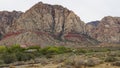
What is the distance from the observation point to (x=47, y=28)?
177375 millimetres

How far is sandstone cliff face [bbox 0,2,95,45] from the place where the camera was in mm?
154462

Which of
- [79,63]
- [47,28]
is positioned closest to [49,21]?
[47,28]

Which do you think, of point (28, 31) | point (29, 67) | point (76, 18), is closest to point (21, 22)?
point (28, 31)

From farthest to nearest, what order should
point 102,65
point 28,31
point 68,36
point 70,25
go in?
point 70,25 < point 68,36 < point 28,31 < point 102,65

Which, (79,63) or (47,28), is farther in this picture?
(47,28)

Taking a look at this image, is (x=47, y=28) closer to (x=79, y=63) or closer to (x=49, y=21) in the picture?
(x=49, y=21)

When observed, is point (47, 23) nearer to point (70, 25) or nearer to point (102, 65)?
point (70, 25)

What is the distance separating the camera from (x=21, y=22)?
180750 mm

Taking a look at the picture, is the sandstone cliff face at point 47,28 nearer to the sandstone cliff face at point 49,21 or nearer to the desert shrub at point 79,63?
the sandstone cliff face at point 49,21

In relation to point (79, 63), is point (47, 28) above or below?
below

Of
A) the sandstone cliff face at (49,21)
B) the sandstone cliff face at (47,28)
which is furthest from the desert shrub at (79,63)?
the sandstone cliff face at (49,21)

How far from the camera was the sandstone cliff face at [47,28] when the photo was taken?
154462 millimetres

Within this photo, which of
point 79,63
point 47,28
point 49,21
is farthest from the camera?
point 49,21

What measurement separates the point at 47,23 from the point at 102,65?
147669 millimetres
